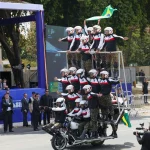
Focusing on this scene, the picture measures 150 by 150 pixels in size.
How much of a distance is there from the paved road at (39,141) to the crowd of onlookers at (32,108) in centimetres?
50

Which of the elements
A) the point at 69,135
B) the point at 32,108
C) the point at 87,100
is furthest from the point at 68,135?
the point at 32,108

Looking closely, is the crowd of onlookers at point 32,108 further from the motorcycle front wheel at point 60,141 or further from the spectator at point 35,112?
the motorcycle front wheel at point 60,141

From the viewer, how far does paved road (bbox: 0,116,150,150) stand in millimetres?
14758

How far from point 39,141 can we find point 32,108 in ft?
15.2

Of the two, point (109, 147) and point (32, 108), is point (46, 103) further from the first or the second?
point (109, 147)

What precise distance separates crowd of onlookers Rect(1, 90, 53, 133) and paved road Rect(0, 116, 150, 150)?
0.50 metres

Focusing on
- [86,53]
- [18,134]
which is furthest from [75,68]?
[18,134]

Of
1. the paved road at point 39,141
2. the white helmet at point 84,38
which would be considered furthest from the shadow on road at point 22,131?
the white helmet at point 84,38

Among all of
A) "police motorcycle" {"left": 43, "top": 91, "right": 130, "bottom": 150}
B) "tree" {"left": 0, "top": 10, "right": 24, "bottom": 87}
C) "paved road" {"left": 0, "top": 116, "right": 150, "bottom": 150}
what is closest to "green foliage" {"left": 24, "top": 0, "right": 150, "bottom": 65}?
"tree" {"left": 0, "top": 10, "right": 24, "bottom": 87}

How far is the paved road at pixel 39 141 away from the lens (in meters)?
14.8

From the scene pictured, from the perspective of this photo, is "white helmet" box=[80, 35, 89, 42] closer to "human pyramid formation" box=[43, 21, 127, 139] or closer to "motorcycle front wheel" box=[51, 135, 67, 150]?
"human pyramid formation" box=[43, 21, 127, 139]

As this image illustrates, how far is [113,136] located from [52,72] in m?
10.1

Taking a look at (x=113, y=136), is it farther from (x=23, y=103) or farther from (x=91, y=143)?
(x=23, y=103)

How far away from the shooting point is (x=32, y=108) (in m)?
21.1
